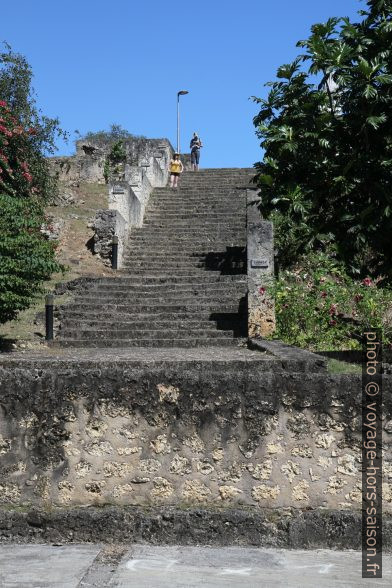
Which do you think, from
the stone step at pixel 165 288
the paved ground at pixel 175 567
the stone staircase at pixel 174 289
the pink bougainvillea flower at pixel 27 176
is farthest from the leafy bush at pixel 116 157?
the paved ground at pixel 175 567

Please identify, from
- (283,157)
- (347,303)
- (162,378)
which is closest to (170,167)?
(347,303)

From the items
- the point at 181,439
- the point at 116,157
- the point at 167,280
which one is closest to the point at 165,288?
the point at 167,280

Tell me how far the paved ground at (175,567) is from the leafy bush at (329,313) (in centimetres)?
754

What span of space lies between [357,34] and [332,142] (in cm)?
132

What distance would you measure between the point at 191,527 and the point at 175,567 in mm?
427

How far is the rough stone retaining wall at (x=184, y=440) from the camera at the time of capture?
13.9ft

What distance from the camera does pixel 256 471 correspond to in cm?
427

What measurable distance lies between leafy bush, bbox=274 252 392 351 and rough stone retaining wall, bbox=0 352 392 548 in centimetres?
724

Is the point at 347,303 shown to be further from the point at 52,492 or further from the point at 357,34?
the point at 52,492

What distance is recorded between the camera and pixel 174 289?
14.4 meters

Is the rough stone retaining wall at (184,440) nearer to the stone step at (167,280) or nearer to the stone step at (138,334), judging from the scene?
the stone step at (138,334)

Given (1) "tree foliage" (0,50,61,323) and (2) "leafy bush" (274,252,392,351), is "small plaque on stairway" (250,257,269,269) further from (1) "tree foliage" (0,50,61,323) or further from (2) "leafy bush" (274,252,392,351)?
(1) "tree foliage" (0,50,61,323)

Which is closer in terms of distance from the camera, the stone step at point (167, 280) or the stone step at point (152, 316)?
the stone step at point (152, 316)

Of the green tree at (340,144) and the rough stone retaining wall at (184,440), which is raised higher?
the green tree at (340,144)
